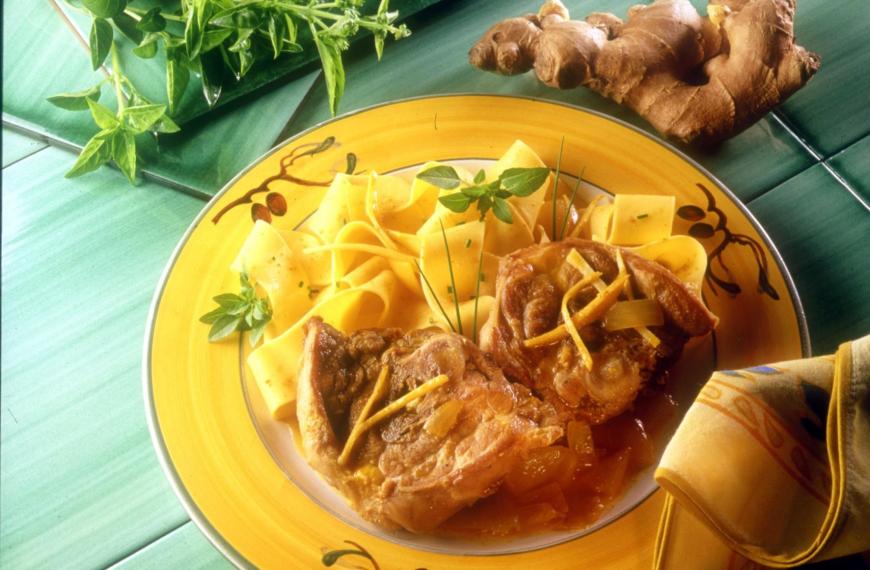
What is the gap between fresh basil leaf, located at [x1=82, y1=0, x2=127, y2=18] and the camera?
3.67 meters

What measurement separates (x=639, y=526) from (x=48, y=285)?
279 cm

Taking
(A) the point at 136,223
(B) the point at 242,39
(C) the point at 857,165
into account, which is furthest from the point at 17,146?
(C) the point at 857,165

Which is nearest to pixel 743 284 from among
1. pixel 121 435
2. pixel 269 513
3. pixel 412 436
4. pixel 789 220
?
pixel 789 220

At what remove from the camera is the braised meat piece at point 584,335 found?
2979 millimetres

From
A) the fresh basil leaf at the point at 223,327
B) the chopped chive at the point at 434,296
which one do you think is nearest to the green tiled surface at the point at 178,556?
the fresh basil leaf at the point at 223,327

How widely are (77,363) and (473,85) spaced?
2334mm

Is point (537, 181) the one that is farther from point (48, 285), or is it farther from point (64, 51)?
point (64, 51)

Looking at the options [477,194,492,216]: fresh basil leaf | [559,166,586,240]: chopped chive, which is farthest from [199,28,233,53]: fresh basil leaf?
[559,166,586,240]: chopped chive

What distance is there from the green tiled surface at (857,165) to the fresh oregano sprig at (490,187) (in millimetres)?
1598

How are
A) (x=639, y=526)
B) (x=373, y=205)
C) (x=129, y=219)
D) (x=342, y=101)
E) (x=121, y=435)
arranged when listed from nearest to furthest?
(x=639, y=526) < (x=121, y=435) < (x=373, y=205) < (x=129, y=219) < (x=342, y=101)

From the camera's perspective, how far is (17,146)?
4312 mm

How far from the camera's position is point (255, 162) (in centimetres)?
369

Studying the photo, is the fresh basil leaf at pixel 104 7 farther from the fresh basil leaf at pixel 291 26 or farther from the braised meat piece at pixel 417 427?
the braised meat piece at pixel 417 427

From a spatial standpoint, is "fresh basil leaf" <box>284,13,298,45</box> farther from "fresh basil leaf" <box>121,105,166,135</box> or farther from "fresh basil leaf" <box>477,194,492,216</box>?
"fresh basil leaf" <box>477,194,492,216</box>
